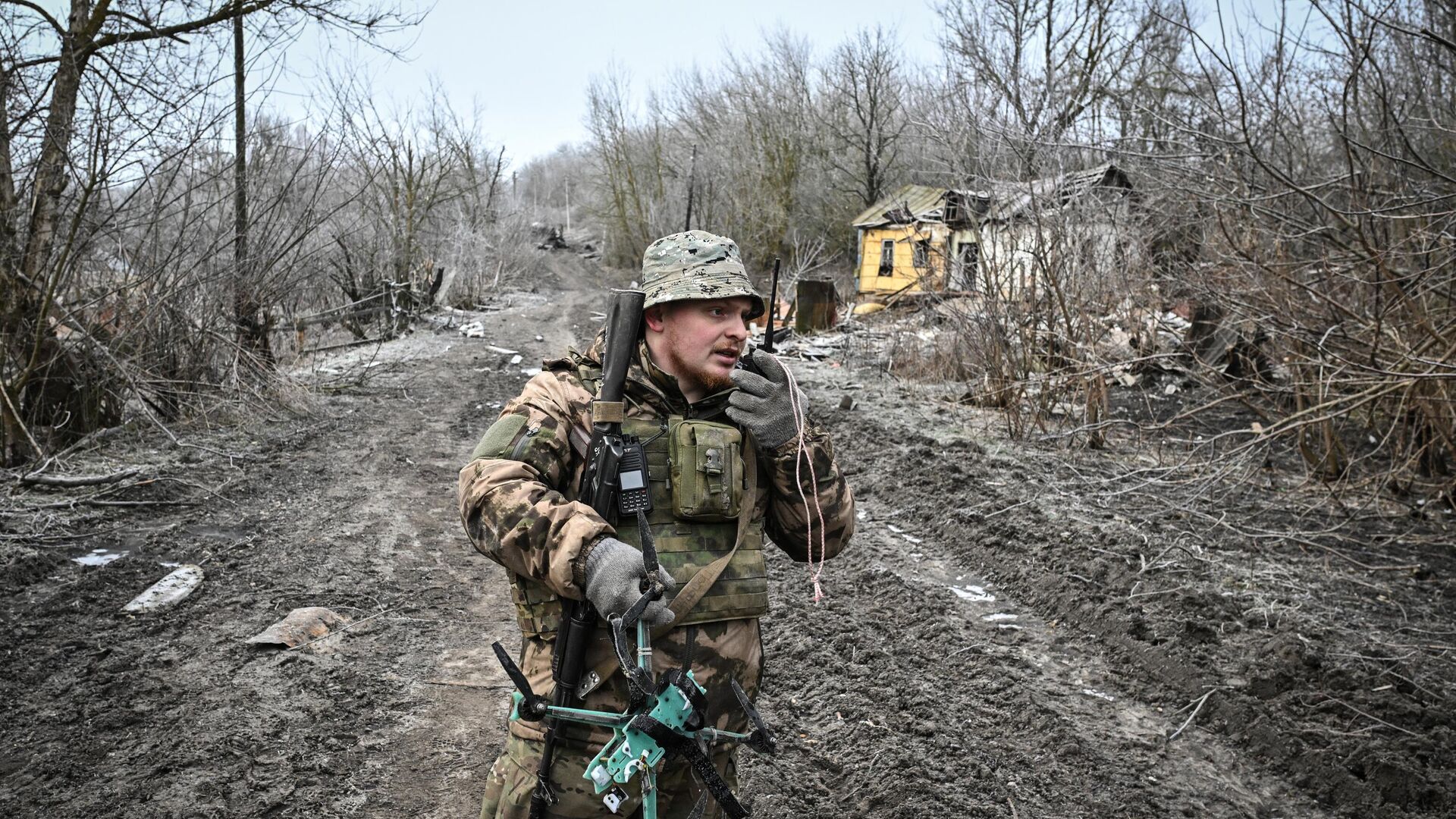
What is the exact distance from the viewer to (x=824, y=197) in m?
39.1

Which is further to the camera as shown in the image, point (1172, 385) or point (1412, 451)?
point (1172, 385)

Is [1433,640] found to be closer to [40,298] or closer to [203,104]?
[40,298]

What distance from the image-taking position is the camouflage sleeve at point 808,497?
2.41 metres

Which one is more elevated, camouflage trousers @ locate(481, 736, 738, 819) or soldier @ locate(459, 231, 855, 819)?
soldier @ locate(459, 231, 855, 819)

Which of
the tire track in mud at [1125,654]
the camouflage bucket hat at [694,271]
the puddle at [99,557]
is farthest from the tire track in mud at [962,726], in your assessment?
the puddle at [99,557]

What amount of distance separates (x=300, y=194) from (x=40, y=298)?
3.53m

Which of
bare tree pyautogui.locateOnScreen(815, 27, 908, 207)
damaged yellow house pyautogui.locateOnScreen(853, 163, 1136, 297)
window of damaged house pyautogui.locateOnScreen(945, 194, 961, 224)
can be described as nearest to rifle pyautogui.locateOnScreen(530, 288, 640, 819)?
damaged yellow house pyautogui.locateOnScreen(853, 163, 1136, 297)

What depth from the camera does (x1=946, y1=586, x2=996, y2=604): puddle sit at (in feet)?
18.0

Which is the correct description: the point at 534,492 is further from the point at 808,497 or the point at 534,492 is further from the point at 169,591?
the point at 169,591

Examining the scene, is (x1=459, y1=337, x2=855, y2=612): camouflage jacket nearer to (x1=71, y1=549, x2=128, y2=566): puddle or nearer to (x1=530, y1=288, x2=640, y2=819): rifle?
(x1=530, y1=288, x2=640, y2=819): rifle

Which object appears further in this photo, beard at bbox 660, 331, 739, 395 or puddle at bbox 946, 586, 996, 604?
puddle at bbox 946, 586, 996, 604

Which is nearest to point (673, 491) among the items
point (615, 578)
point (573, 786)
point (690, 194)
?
point (615, 578)

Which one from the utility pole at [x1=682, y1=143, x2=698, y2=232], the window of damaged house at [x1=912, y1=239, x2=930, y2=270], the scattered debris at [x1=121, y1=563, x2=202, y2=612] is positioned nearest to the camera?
the scattered debris at [x1=121, y1=563, x2=202, y2=612]

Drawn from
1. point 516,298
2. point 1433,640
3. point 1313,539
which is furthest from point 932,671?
point 516,298
